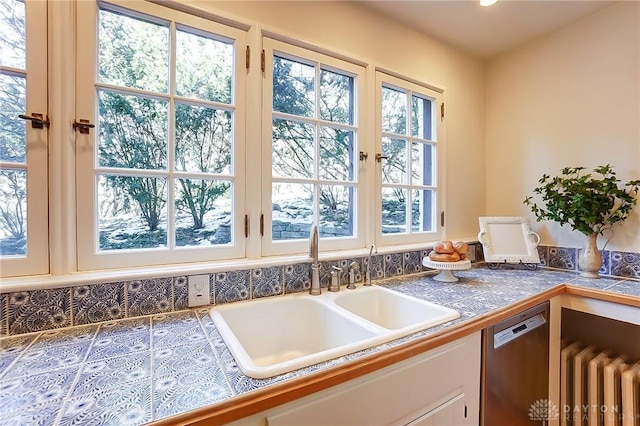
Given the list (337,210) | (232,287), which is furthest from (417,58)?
(232,287)

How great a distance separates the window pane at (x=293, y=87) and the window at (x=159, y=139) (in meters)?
0.18

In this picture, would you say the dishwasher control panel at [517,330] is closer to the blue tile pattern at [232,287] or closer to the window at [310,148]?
the window at [310,148]

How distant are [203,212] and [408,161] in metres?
1.26

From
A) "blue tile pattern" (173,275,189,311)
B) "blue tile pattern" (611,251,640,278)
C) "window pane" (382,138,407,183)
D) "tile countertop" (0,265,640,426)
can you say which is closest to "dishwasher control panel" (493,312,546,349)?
"tile countertop" (0,265,640,426)

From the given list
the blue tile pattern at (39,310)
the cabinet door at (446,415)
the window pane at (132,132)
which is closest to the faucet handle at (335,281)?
the cabinet door at (446,415)

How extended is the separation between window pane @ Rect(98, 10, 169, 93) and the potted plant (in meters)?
2.11

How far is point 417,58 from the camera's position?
1856 millimetres

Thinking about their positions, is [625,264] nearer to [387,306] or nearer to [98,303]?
[387,306]

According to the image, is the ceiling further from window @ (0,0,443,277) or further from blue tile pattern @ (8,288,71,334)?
blue tile pattern @ (8,288,71,334)

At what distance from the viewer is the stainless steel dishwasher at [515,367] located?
1072mm

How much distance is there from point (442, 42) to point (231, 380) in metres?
2.27

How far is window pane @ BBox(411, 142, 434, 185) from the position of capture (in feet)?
6.25

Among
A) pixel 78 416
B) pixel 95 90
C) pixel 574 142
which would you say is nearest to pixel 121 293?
pixel 78 416

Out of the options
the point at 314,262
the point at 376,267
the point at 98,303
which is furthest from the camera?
the point at 376,267
